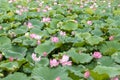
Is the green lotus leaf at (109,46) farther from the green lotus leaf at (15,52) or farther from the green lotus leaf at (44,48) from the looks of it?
the green lotus leaf at (15,52)

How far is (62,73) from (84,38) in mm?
933

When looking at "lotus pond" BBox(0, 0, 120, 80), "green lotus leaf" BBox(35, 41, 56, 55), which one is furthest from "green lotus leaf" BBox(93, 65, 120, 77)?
"green lotus leaf" BBox(35, 41, 56, 55)

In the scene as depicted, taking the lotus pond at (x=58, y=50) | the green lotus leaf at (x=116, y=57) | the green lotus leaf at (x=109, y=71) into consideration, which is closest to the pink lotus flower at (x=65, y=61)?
the lotus pond at (x=58, y=50)

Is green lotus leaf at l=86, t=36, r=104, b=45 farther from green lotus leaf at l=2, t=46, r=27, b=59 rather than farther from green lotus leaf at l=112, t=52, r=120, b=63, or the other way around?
green lotus leaf at l=2, t=46, r=27, b=59

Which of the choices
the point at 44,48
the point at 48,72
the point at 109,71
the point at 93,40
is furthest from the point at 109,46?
the point at 48,72

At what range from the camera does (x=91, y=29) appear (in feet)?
11.5

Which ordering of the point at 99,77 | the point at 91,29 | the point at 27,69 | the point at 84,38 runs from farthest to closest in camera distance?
the point at 91,29 → the point at 84,38 → the point at 27,69 → the point at 99,77

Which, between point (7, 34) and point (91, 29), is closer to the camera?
point (7, 34)

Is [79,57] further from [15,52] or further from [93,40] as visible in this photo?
[15,52]

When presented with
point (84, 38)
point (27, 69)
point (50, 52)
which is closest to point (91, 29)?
point (84, 38)

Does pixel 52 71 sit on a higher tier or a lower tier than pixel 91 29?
higher

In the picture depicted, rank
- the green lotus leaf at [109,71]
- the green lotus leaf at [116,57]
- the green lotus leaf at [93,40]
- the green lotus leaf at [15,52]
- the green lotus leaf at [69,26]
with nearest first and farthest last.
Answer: the green lotus leaf at [109,71]
the green lotus leaf at [116,57]
the green lotus leaf at [15,52]
the green lotus leaf at [93,40]
the green lotus leaf at [69,26]

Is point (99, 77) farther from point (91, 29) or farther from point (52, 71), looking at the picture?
point (91, 29)

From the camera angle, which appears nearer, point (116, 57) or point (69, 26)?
point (116, 57)
